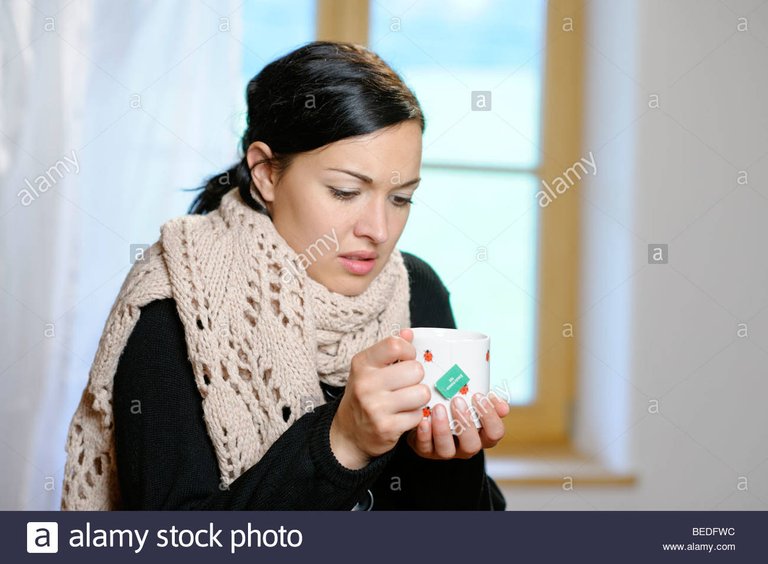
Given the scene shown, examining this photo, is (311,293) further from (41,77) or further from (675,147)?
(675,147)

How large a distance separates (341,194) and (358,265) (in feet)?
0.37

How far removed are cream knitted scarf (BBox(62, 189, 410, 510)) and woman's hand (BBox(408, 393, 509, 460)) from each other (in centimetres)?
22

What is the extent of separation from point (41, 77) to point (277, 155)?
0.87 metres

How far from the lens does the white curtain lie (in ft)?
5.53

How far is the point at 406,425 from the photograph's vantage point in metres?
0.85

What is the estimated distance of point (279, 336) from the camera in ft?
3.48

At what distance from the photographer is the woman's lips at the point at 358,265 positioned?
1115 mm

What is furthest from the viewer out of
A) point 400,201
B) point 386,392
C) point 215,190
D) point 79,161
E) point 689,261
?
point 689,261

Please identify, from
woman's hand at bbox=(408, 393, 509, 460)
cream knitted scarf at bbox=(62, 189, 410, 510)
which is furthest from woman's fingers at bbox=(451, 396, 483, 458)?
cream knitted scarf at bbox=(62, 189, 410, 510)

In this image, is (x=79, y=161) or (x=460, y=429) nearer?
(x=460, y=429)

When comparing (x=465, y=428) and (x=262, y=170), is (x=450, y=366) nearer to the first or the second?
(x=465, y=428)
